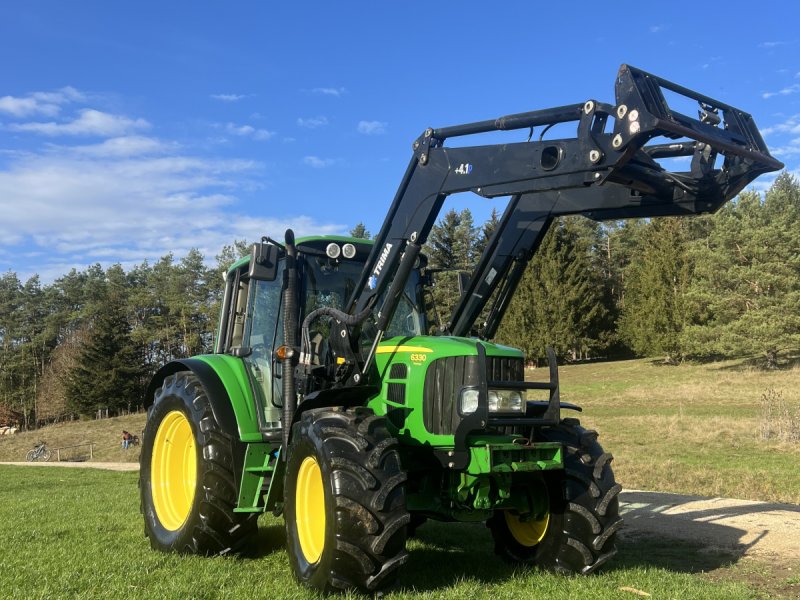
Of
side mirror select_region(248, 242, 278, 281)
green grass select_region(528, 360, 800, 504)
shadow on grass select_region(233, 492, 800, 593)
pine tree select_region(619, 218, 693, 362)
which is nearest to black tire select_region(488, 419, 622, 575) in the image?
shadow on grass select_region(233, 492, 800, 593)

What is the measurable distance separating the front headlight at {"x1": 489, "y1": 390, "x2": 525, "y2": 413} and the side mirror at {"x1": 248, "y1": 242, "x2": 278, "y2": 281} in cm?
208

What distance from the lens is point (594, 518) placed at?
222 inches

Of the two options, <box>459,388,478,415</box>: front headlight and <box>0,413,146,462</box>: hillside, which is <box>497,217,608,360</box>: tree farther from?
A: <box>459,388,478,415</box>: front headlight

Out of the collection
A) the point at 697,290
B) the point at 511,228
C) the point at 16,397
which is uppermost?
the point at 697,290

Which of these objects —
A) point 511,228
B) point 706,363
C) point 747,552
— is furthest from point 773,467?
point 706,363

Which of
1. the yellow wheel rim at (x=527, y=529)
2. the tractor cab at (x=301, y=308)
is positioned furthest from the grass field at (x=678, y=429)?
the tractor cab at (x=301, y=308)

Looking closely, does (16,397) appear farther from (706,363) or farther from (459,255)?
(706,363)

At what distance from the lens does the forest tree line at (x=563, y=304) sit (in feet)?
136

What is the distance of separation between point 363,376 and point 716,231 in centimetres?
4310

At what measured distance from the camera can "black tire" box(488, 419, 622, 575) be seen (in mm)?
5648

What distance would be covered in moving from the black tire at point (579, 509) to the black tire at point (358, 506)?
1.60 m

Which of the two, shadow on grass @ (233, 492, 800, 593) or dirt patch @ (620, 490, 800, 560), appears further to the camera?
dirt patch @ (620, 490, 800, 560)

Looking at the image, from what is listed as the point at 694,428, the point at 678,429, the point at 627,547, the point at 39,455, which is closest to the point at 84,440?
the point at 39,455

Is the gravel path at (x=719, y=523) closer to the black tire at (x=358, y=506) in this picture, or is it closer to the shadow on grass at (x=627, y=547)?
the shadow on grass at (x=627, y=547)
